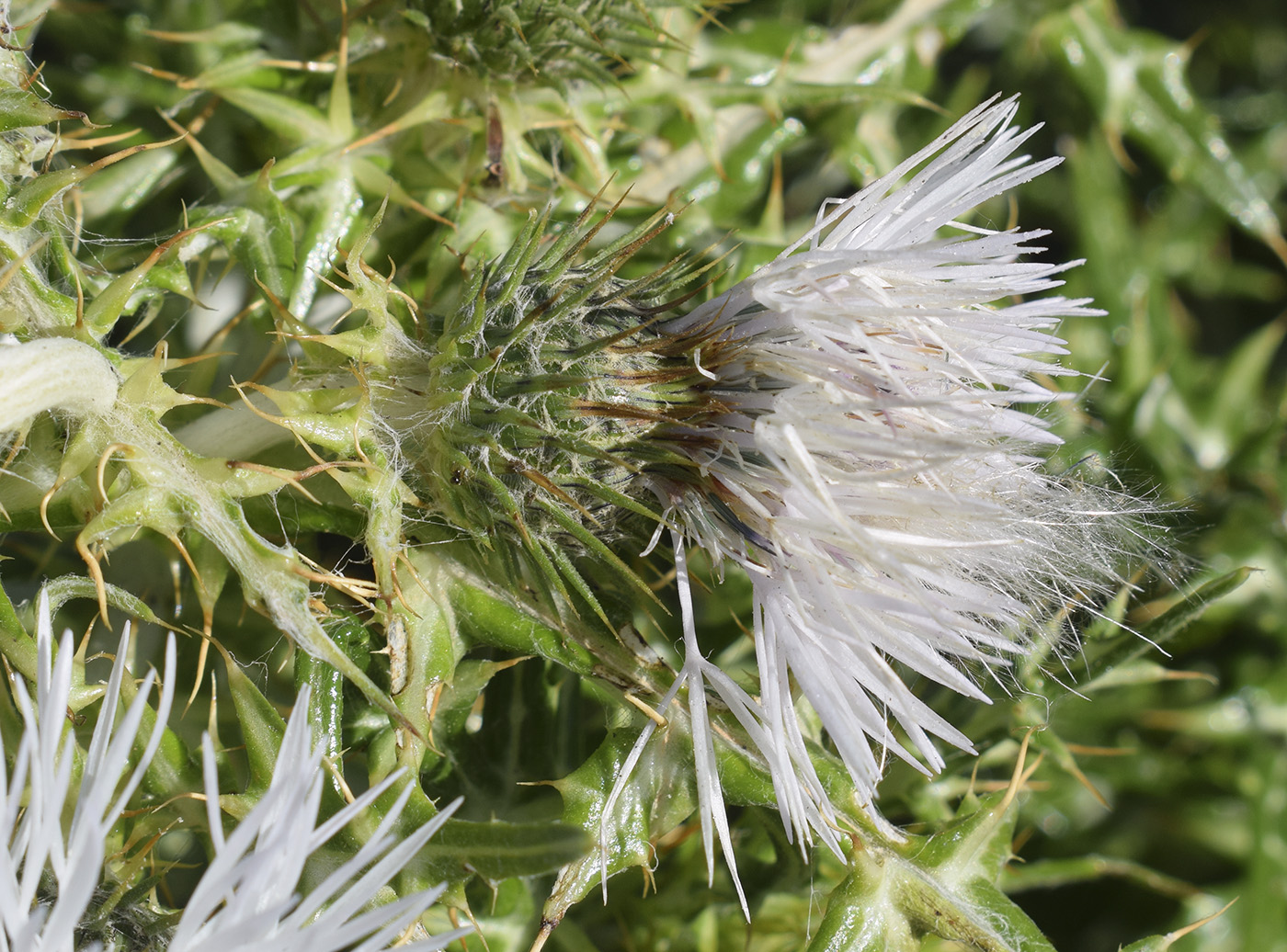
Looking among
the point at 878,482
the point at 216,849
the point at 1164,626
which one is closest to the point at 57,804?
the point at 216,849

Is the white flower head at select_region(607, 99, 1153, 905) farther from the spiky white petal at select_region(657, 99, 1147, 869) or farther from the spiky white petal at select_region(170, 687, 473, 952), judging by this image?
the spiky white petal at select_region(170, 687, 473, 952)

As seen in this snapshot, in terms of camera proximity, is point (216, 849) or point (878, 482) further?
point (878, 482)

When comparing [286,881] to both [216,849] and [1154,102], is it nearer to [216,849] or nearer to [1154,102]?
[216,849]

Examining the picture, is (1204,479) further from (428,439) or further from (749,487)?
(428,439)

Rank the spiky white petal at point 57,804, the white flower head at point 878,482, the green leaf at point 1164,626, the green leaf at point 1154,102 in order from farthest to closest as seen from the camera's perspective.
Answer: the green leaf at point 1154,102 < the green leaf at point 1164,626 < the white flower head at point 878,482 < the spiky white petal at point 57,804

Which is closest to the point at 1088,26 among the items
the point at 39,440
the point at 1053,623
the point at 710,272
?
the point at 710,272

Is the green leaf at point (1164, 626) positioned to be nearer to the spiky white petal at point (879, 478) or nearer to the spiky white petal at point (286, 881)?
the spiky white petal at point (879, 478)

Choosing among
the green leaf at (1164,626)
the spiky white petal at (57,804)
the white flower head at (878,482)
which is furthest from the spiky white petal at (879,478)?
the spiky white petal at (57,804)

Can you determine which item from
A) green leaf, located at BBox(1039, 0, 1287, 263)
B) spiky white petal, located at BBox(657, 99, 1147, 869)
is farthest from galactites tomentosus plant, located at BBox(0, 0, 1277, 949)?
green leaf, located at BBox(1039, 0, 1287, 263)
